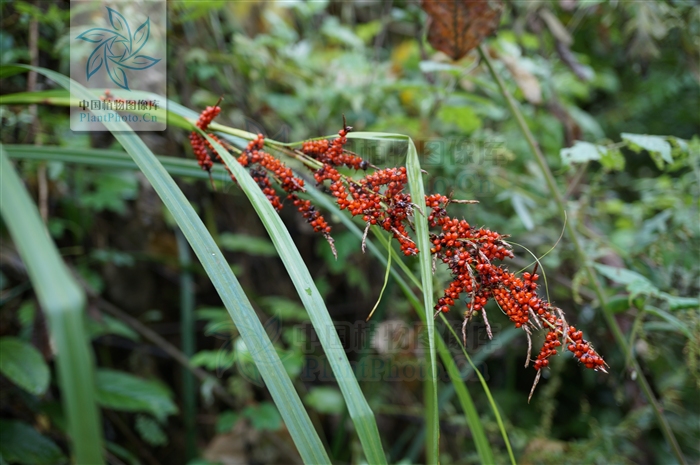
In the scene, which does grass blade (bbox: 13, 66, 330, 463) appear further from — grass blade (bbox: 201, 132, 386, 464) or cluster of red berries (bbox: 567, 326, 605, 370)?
cluster of red berries (bbox: 567, 326, 605, 370)

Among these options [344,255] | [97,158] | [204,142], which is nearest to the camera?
[204,142]

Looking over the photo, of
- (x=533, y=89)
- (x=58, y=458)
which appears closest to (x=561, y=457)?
(x=533, y=89)

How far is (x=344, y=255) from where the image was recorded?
1389mm

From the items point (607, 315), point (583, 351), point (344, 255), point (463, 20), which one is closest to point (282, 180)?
point (583, 351)

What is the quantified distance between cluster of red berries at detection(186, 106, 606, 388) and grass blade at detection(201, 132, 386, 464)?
46 mm

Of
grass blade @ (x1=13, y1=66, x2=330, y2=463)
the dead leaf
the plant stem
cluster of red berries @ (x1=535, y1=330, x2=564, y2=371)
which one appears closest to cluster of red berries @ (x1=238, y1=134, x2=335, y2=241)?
grass blade @ (x1=13, y1=66, x2=330, y2=463)

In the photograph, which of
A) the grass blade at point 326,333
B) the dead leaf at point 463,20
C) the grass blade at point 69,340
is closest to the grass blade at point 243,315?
the grass blade at point 326,333

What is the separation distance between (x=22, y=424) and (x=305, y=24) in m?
1.75

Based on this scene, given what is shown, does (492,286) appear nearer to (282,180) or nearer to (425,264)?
(425,264)

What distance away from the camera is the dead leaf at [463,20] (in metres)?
→ 0.94

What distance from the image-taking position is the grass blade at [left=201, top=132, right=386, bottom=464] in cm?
45

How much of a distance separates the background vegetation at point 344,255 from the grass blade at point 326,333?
61 centimetres

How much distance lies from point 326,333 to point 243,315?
0.29 feet

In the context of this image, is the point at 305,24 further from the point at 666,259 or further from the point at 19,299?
the point at 666,259
